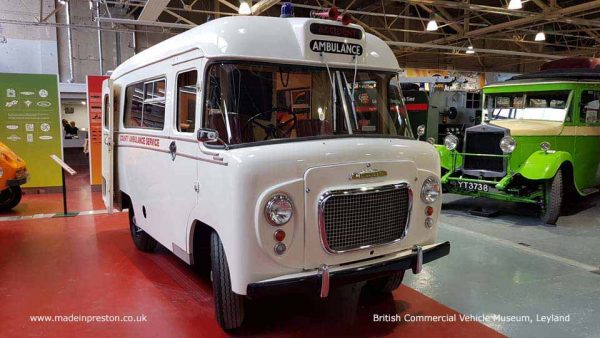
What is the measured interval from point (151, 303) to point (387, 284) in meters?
2.17

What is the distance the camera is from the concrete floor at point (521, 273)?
12.4 feet

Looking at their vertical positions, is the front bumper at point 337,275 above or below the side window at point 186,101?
below

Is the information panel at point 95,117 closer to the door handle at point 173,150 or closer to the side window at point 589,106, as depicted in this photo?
the door handle at point 173,150

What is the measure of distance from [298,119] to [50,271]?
3380 mm

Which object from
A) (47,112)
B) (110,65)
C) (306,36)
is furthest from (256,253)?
Result: (110,65)

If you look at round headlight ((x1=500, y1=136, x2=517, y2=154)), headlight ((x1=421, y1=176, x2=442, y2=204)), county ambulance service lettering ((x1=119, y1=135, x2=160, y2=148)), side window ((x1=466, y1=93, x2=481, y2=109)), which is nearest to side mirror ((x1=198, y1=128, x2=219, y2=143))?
county ambulance service lettering ((x1=119, y1=135, x2=160, y2=148))

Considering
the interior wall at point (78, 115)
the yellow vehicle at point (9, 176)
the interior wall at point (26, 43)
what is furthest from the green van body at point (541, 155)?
the interior wall at point (26, 43)

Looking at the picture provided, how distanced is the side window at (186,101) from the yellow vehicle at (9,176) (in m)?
4.92

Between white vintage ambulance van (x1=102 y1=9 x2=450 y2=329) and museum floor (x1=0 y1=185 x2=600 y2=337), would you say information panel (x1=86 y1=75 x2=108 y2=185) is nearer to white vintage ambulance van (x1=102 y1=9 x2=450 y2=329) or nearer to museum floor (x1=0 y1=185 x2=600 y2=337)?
museum floor (x1=0 y1=185 x2=600 y2=337)

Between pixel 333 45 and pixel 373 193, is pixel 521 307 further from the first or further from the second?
pixel 333 45

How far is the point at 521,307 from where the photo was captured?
3900 mm

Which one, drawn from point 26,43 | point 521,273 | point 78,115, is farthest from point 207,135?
point 78,115

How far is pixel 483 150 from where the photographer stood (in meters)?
→ 7.36

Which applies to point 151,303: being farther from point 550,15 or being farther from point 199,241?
point 550,15
